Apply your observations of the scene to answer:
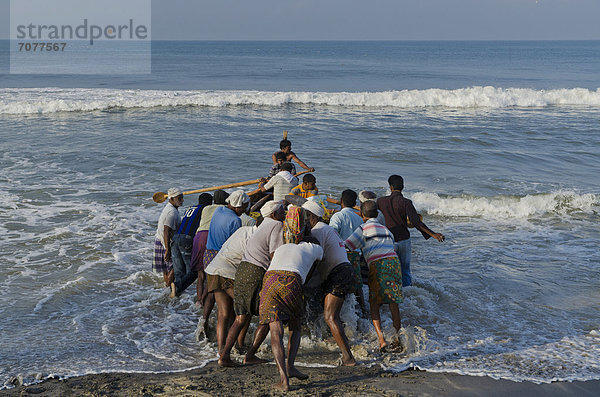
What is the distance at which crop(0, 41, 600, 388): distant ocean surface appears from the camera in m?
5.95

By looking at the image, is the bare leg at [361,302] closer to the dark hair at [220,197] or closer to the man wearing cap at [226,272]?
the man wearing cap at [226,272]

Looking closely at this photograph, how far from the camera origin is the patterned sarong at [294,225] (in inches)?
194

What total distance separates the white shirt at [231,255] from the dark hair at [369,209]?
1.22m

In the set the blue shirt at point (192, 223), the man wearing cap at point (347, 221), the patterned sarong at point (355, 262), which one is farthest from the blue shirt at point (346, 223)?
the blue shirt at point (192, 223)

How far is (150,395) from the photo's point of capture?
486cm

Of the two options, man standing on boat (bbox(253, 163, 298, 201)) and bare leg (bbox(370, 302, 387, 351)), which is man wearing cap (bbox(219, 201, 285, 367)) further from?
man standing on boat (bbox(253, 163, 298, 201))

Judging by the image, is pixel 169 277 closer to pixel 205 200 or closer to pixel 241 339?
pixel 205 200

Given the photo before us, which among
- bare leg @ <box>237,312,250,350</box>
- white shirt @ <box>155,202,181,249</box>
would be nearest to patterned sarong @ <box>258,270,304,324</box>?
bare leg @ <box>237,312,250,350</box>

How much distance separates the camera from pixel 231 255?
5453 mm

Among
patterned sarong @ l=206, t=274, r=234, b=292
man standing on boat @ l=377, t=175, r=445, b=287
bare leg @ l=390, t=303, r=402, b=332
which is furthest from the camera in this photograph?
man standing on boat @ l=377, t=175, r=445, b=287

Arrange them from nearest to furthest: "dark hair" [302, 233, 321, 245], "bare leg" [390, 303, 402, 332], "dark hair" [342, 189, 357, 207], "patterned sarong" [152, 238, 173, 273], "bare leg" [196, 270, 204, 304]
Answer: "dark hair" [302, 233, 321, 245]
"bare leg" [390, 303, 402, 332]
"dark hair" [342, 189, 357, 207]
"bare leg" [196, 270, 204, 304]
"patterned sarong" [152, 238, 173, 273]

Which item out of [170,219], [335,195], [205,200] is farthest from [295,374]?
[335,195]

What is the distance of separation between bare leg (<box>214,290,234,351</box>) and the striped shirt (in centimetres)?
130

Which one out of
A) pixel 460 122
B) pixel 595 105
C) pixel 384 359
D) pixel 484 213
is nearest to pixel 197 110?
pixel 460 122
